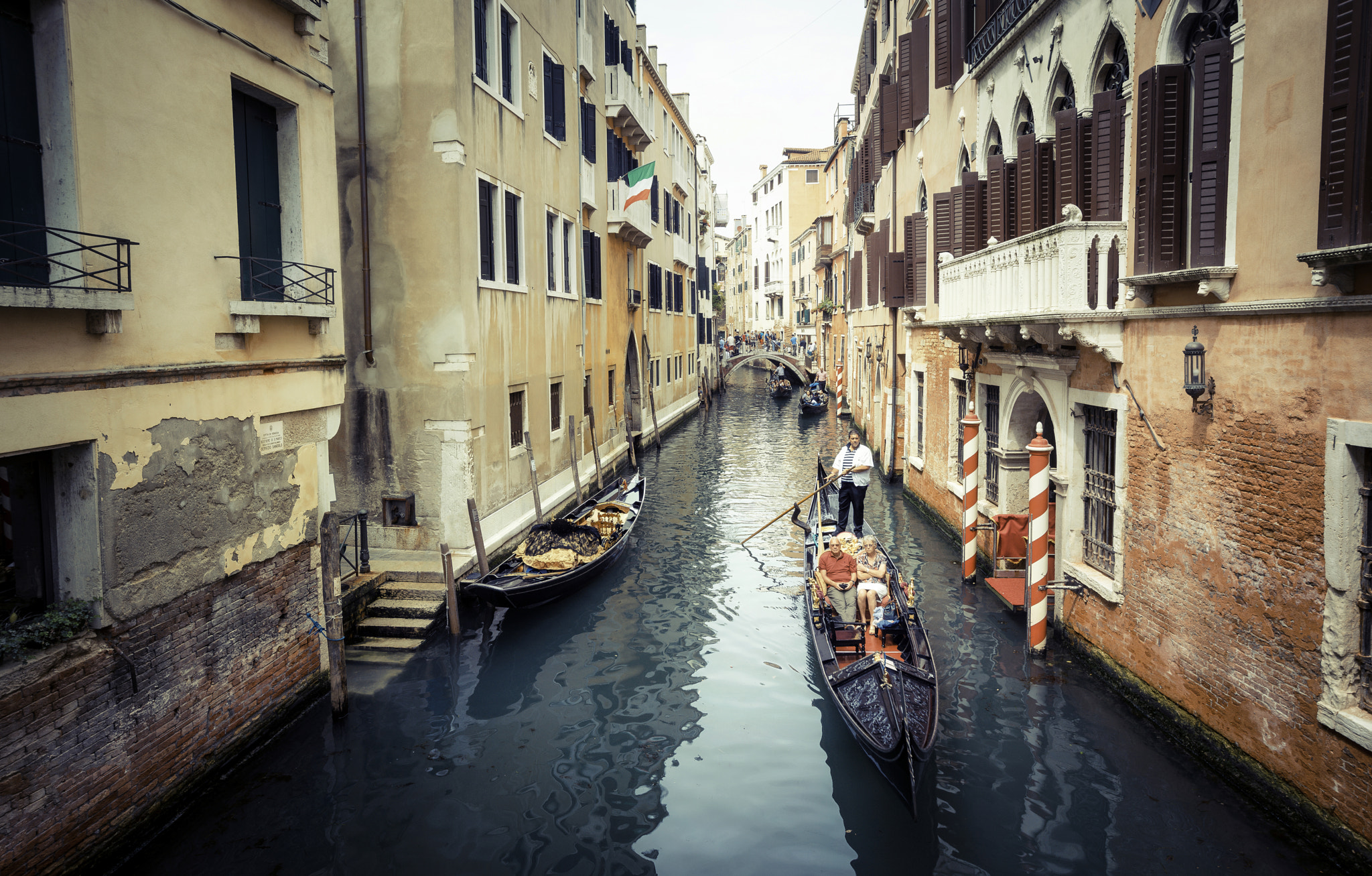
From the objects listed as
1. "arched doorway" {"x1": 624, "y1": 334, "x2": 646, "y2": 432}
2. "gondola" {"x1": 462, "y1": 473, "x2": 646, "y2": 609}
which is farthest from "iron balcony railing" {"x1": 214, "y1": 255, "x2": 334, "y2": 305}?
"arched doorway" {"x1": 624, "y1": 334, "x2": 646, "y2": 432}

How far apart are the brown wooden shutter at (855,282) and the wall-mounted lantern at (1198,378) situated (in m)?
14.9

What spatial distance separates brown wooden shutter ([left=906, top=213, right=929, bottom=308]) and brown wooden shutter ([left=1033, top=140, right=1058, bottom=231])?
4318mm

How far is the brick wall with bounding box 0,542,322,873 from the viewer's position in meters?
4.14

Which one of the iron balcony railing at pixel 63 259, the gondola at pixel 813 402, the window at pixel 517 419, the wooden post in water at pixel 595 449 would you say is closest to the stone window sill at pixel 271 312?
the iron balcony railing at pixel 63 259

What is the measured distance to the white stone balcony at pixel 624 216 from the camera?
16547 millimetres

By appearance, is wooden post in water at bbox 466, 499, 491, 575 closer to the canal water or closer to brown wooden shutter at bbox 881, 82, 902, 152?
the canal water

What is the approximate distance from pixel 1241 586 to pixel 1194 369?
1.38 m

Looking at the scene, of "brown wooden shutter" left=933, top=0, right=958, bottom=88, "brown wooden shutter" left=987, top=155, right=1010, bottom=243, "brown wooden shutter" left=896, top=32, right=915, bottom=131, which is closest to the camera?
"brown wooden shutter" left=987, top=155, right=1010, bottom=243

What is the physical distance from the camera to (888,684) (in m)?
5.70

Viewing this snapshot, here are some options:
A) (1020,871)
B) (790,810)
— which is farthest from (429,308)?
(1020,871)

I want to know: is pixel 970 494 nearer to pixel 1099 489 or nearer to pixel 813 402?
pixel 1099 489

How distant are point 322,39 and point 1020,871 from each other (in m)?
7.56

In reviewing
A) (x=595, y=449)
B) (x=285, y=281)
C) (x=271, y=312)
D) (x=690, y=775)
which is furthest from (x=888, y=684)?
(x=595, y=449)

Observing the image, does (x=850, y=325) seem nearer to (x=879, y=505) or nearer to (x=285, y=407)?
(x=879, y=505)
